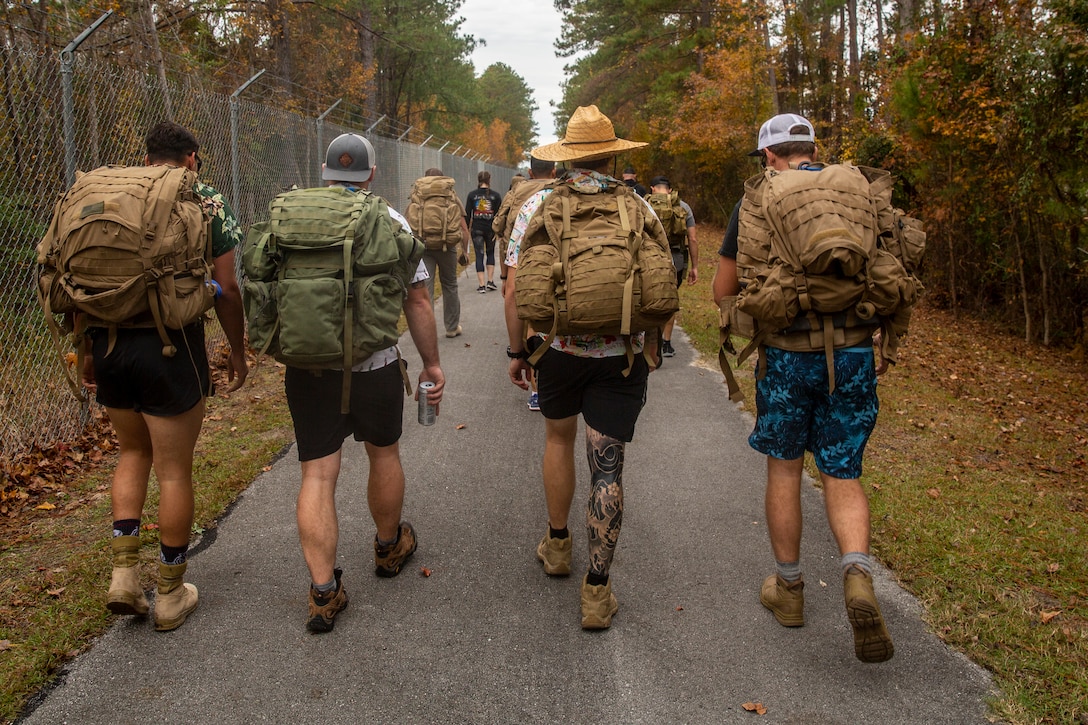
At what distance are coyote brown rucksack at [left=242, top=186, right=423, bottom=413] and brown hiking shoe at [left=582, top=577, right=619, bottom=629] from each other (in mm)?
1309

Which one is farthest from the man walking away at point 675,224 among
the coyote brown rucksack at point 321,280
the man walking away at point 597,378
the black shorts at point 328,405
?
the coyote brown rucksack at point 321,280

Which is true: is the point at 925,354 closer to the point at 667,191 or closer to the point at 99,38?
the point at 667,191

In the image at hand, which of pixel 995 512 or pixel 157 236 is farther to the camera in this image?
pixel 995 512

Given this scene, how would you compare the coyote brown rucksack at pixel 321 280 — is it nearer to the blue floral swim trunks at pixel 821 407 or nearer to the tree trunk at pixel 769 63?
the blue floral swim trunks at pixel 821 407

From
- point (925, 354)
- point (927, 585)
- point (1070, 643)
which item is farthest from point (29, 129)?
point (925, 354)

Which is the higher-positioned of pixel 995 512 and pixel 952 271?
pixel 952 271

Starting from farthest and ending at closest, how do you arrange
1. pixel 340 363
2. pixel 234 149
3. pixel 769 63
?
1. pixel 769 63
2. pixel 234 149
3. pixel 340 363

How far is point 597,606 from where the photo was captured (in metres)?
3.46

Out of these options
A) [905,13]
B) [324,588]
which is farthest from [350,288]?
[905,13]

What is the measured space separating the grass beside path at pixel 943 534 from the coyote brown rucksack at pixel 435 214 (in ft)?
6.91

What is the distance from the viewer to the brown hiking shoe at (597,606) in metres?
3.45

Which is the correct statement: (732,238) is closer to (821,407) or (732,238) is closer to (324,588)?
(821,407)

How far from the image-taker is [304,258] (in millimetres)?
3230

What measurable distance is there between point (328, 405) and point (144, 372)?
0.71 metres
